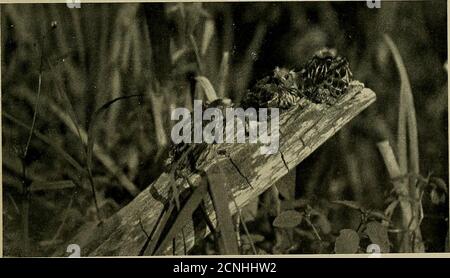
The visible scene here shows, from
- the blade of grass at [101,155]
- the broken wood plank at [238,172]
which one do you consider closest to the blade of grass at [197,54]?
the broken wood plank at [238,172]

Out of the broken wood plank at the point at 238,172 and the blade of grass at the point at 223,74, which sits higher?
the blade of grass at the point at 223,74

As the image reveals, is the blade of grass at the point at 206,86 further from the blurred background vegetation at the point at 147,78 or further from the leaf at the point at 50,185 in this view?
the leaf at the point at 50,185

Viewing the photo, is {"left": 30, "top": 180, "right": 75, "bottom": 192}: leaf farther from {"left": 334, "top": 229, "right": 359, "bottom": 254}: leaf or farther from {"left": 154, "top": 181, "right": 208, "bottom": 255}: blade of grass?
{"left": 334, "top": 229, "right": 359, "bottom": 254}: leaf

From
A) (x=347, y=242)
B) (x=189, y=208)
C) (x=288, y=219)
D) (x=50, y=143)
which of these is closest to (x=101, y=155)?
(x=50, y=143)

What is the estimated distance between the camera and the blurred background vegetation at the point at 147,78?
150cm

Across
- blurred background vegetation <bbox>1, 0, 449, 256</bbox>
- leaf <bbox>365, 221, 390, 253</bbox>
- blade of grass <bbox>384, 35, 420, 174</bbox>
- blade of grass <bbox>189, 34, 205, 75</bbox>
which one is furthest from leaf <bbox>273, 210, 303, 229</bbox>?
blade of grass <bbox>189, 34, 205, 75</bbox>

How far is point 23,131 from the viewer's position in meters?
1.50

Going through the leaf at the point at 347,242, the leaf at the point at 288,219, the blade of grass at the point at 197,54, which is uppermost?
the blade of grass at the point at 197,54

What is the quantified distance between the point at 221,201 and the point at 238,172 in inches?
2.9

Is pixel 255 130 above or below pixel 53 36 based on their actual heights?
below

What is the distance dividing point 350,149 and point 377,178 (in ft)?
0.28

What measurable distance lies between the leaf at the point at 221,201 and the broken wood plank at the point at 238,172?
1 centimetres
